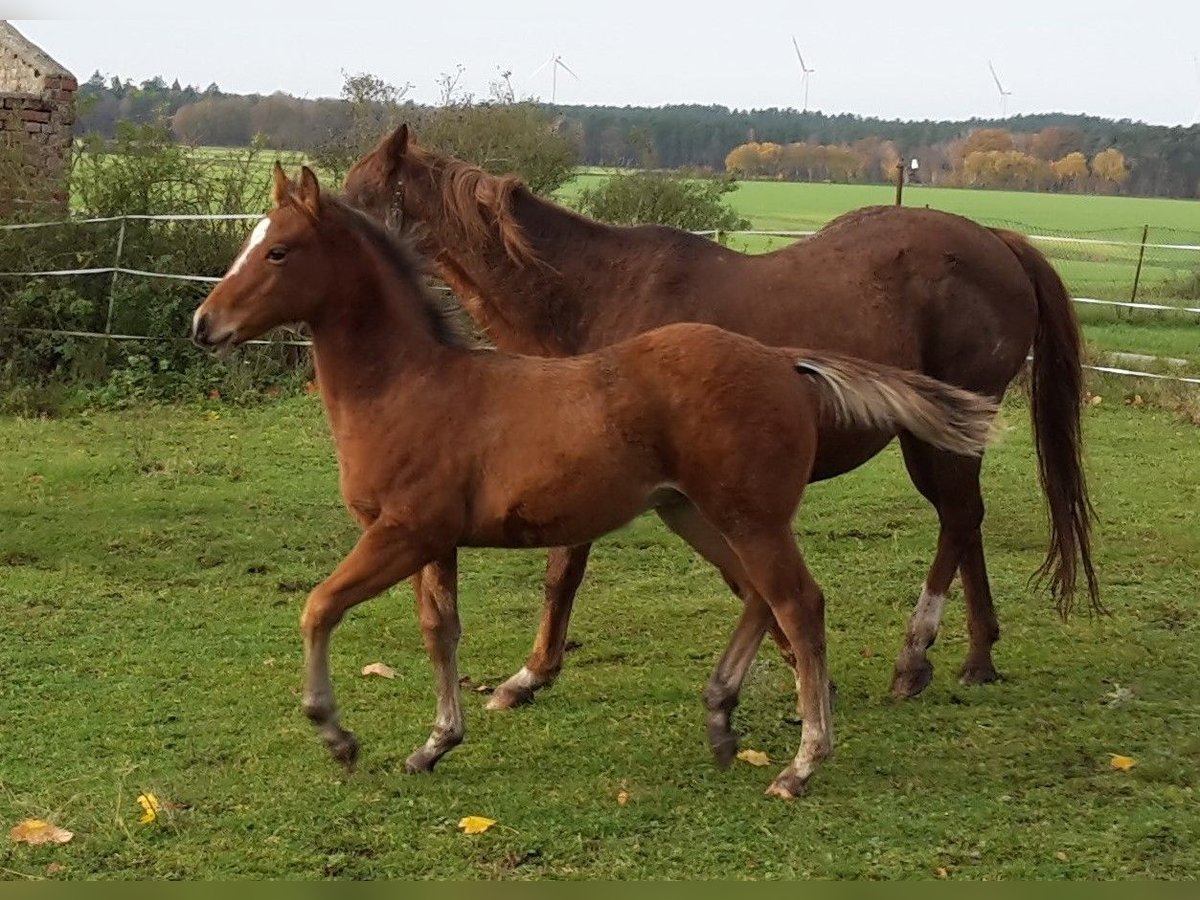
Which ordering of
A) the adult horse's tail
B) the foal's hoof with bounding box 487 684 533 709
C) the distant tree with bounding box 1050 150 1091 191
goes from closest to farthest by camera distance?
the foal's hoof with bounding box 487 684 533 709 → the adult horse's tail → the distant tree with bounding box 1050 150 1091 191

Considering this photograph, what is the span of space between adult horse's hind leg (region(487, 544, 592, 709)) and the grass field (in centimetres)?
20

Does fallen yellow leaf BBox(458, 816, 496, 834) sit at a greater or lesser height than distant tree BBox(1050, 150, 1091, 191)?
lesser

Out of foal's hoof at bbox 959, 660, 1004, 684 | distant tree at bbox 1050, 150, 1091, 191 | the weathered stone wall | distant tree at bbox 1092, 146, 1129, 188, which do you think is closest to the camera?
foal's hoof at bbox 959, 660, 1004, 684

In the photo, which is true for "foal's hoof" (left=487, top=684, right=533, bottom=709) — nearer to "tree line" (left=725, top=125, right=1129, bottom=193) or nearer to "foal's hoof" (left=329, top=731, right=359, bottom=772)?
"foal's hoof" (left=329, top=731, right=359, bottom=772)

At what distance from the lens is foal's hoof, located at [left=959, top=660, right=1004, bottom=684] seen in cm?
561

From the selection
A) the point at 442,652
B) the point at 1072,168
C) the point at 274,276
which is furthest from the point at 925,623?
the point at 1072,168

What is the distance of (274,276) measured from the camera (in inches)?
170

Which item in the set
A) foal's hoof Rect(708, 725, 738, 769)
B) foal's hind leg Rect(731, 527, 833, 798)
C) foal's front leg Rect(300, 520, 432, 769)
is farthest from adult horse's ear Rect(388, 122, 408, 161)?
foal's hoof Rect(708, 725, 738, 769)

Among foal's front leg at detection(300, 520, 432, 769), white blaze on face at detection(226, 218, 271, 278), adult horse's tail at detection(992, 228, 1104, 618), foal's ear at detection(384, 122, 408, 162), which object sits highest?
foal's ear at detection(384, 122, 408, 162)

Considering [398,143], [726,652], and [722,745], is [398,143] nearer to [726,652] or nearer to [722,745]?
[726,652]

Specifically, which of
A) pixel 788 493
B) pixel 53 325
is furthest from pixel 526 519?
pixel 53 325

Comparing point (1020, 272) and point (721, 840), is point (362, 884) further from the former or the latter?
point (1020, 272)

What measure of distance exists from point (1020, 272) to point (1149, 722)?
6.24 feet

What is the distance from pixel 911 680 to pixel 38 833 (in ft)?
10.5
